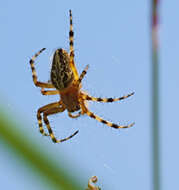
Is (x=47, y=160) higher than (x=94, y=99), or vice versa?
(x=47, y=160)

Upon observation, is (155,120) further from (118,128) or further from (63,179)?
(118,128)

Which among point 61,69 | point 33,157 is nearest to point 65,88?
point 61,69

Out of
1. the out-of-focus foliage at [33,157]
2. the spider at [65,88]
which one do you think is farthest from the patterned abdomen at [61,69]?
the out-of-focus foliage at [33,157]

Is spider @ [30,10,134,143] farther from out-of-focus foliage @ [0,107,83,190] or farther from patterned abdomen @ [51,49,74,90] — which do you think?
out-of-focus foliage @ [0,107,83,190]

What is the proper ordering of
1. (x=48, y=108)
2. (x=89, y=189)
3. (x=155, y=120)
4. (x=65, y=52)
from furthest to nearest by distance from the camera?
(x=48, y=108) < (x=65, y=52) < (x=89, y=189) < (x=155, y=120)

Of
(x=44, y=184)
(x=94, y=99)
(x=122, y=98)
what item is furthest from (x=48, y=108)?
(x=44, y=184)

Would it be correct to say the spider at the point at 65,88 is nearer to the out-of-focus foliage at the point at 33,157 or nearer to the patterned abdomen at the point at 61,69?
the patterned abdomen at the point at 61,69

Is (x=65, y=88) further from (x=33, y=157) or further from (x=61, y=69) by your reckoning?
(x=33, y=157)

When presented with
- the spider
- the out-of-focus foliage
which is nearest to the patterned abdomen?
the spider
